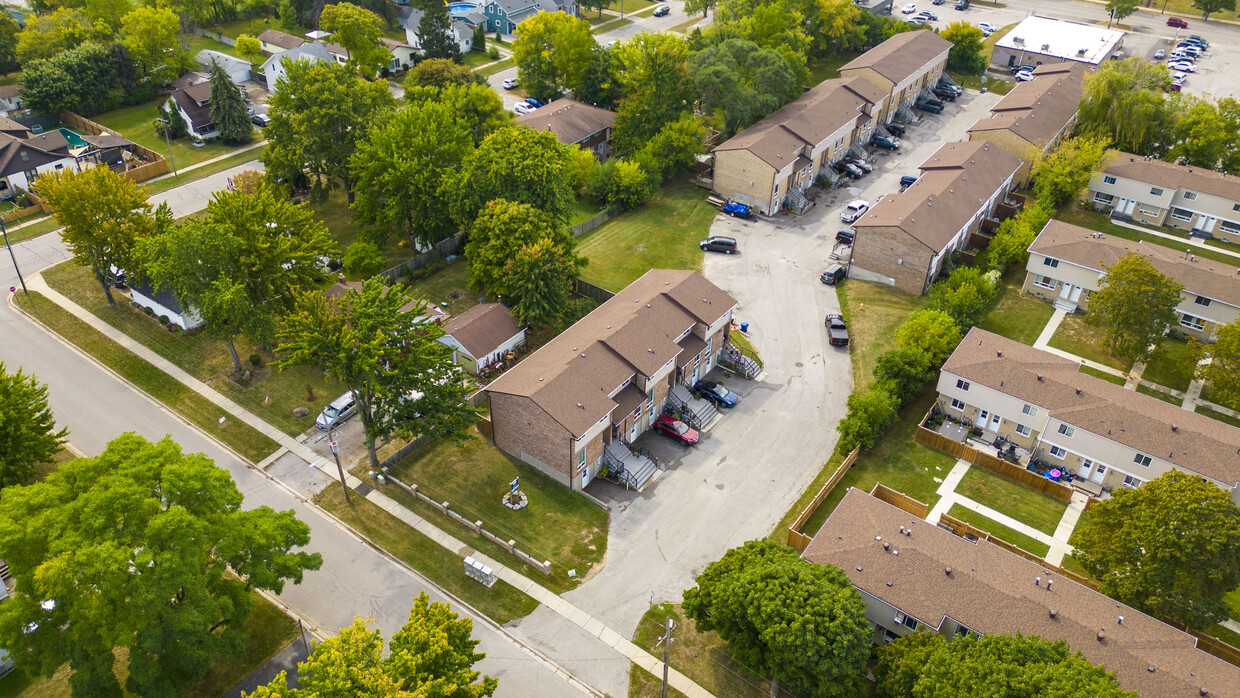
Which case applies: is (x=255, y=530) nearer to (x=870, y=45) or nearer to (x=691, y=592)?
(x=691, y=592)

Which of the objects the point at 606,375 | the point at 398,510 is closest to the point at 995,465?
the point at 606,375

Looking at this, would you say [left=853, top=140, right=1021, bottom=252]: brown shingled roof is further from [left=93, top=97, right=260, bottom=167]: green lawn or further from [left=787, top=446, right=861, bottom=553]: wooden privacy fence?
[left=93, top=97, right=260, bottom=167]: green lawn

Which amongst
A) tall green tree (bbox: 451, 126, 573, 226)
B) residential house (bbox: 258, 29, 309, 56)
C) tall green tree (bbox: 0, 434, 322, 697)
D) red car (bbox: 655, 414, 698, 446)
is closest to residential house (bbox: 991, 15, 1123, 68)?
tall green tree (bbox: 451, 126, 573, 226)

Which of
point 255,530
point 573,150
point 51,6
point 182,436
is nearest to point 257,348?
point 182,436

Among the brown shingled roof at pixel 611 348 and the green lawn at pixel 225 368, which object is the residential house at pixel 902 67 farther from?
the green lawn at pixel 225 368

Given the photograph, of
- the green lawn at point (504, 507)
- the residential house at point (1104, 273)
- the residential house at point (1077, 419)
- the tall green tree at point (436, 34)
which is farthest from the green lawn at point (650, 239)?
the tall green tree at point (436, 34)
